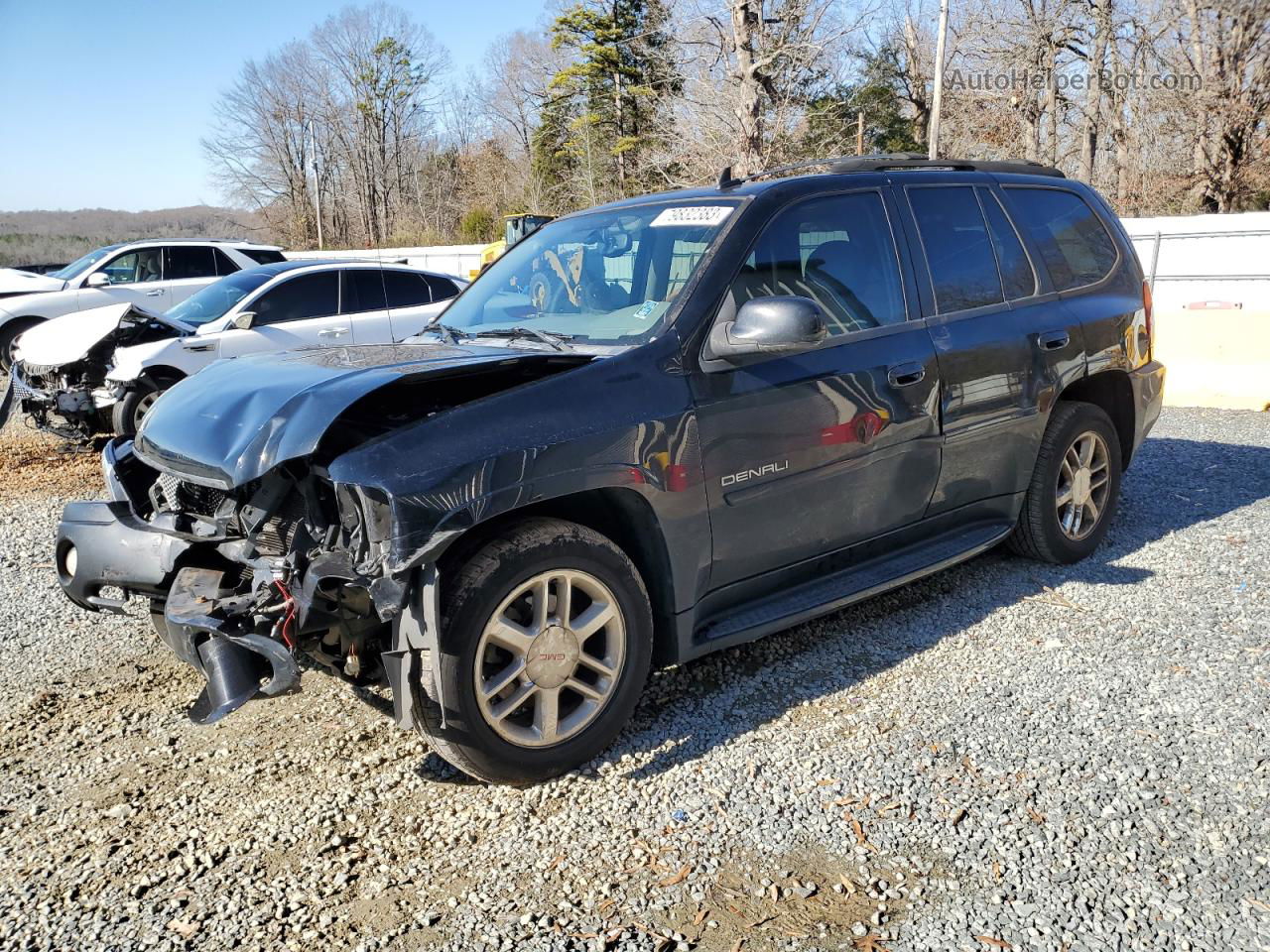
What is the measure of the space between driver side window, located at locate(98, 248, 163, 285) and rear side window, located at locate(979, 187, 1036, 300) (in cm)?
1379

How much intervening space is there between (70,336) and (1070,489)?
27.2 ft

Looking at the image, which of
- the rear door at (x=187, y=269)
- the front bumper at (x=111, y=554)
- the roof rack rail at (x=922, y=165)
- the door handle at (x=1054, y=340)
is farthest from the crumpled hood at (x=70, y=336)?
the door handle at (x=1054, y=340)

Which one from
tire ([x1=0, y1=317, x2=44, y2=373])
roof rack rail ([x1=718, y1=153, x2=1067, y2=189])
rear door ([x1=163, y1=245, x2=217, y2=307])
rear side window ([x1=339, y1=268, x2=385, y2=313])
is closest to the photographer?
roof rack rail ([x1=718, y1=153, x2=1067, y2=189])

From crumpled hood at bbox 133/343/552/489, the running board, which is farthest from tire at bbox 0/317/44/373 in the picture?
the running board

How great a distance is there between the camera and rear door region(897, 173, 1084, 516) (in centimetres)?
430

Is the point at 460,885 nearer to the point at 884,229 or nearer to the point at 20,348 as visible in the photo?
the point at 884,229

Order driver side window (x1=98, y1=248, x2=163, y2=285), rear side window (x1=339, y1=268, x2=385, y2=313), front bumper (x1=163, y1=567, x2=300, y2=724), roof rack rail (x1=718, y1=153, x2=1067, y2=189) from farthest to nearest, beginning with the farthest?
driver side window (x1=98, y1=248, x2=163, y2=285) < rear side window (x1=339, y1=268, x2=385, y2=313) < roof rack rail (x1=718, y1=153, x2=1067, y2=189) < front bumper (x1=163, y1=567, x2=300, y2=724)

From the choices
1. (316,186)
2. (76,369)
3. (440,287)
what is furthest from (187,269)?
(316,186)

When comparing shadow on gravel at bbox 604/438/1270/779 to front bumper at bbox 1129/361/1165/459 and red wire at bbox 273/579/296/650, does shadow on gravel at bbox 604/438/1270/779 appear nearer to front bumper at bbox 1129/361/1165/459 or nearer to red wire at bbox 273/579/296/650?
front bumper at bbox 1129/361/1165/459

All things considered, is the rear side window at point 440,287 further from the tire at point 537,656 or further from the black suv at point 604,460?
the tire at point 537,656

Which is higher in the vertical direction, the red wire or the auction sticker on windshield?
the auction sticker on windshield

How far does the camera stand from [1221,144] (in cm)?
2805

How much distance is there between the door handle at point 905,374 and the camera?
400cm

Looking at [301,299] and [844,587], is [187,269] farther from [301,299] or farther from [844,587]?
[844,587]
